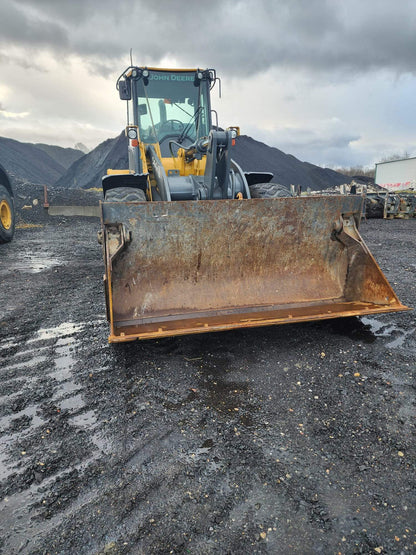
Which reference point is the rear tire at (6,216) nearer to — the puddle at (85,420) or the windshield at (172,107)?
the windshield at (172,107)

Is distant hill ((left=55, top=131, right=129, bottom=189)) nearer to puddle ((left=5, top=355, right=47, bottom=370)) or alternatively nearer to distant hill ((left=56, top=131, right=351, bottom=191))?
distant hill ((left=56, top=131, right=351, bottom=191))

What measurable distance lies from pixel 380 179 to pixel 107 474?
42156 millimetres

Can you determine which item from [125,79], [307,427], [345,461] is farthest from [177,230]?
[125,79]

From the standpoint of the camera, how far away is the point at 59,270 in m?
6.07

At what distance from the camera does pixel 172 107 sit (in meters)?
5.50

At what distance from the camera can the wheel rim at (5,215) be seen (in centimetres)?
828

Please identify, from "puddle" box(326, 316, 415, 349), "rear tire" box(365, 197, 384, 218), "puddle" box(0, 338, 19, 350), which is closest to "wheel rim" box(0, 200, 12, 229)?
"puddle" box(0, 338, 19, 350)

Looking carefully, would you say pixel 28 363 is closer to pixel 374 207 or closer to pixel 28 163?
pixel 374 207

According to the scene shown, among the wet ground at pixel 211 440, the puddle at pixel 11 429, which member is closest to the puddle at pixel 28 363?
the wet ground at pixel 211 440

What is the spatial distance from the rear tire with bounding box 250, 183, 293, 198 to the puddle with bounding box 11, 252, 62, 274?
12.4ft

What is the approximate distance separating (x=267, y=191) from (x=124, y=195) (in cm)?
194

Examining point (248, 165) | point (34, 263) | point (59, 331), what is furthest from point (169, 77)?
point (248, 165)

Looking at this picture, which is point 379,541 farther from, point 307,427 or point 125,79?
point 125,79

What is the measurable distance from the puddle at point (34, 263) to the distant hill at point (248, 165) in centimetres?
2442
